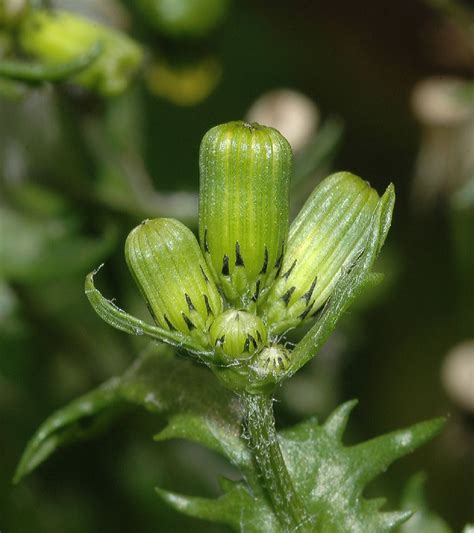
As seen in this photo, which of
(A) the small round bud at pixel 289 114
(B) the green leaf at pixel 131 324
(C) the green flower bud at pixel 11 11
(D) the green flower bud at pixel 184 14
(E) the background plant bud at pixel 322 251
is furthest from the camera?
(A) the small round bud at pixel 289 114

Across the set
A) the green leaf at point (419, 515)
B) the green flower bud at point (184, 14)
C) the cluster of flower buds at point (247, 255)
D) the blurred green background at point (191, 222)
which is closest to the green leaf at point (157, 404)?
the cluster of flower buds at point (247, 255)

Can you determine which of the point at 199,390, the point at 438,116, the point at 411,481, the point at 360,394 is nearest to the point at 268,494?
the point at 199,390

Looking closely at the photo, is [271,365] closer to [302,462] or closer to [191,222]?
[302,462]

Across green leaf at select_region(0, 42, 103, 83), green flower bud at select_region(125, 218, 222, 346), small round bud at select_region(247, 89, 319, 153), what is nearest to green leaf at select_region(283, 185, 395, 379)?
green flower bud at select_region(125, 218, 222, 346)

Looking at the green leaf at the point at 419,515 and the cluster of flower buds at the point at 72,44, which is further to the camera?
the cluster of flower buds at the point at 72,44

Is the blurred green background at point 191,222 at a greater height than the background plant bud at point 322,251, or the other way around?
the background plant bud at point 322,251

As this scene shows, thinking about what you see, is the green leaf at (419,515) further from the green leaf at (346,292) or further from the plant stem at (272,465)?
the green leaf at (346,292)

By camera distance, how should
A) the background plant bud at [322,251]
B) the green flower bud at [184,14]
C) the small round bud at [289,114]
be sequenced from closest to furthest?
the background plant bud at [322,251]
the green flower bud at [184,14]
the small round bud at [289,114]

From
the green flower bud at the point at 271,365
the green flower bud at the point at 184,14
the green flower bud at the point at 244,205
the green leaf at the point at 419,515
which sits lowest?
the green leaf at the point at 419,515
